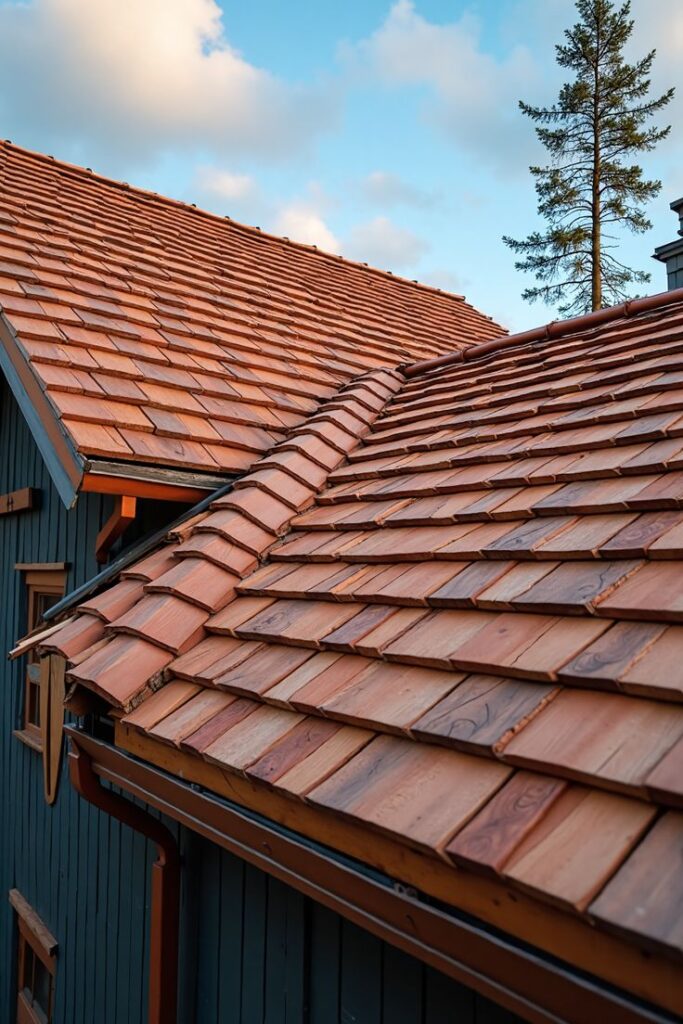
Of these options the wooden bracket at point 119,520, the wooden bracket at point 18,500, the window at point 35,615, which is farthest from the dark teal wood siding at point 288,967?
the wooden bracket at point 18,500

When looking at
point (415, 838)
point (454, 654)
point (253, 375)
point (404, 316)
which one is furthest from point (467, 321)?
point (415, 838)

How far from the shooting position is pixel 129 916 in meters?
3.14

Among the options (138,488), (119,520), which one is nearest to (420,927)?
(138,488)

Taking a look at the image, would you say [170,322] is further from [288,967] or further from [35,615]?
[288,967]

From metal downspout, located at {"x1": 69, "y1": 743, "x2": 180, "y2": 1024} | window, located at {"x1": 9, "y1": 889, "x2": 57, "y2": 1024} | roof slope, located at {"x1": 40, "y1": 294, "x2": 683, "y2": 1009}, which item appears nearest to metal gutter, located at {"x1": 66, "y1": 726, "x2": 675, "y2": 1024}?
roof slope, located at {"x1": 40, "y1": 294, "x2": 683, "y2": 1009}

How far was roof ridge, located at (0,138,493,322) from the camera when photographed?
20.0 ft

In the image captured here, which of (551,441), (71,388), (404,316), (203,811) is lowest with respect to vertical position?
(203,811)

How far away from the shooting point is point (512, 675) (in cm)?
148

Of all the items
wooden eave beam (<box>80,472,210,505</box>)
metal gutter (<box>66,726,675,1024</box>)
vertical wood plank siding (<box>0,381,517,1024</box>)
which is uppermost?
wooden eave beam (<box>80,472,210,505</box>)

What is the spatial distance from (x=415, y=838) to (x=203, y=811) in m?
0.93

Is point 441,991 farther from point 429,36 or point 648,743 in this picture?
point 429,36

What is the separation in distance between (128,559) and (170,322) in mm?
1613

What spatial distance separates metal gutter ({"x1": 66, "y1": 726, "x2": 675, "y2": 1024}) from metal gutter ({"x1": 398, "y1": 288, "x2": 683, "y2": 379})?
318cm

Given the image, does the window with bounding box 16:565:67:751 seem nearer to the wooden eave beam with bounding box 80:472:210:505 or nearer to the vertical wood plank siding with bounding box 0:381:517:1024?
the vertical wood plank siding with bounding box 0:381:517:1024
